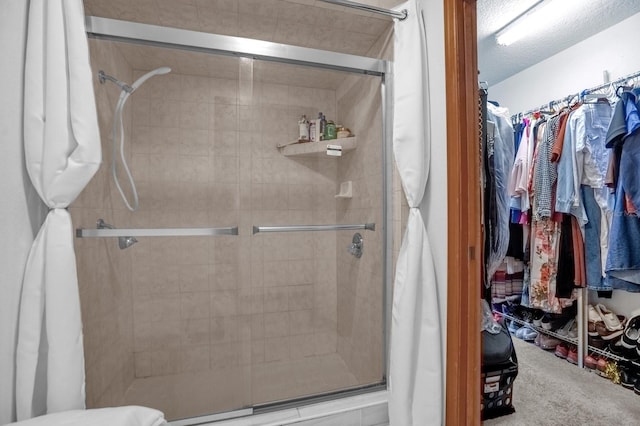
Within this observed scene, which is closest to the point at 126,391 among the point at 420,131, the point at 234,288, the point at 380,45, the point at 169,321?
the point at 169,321

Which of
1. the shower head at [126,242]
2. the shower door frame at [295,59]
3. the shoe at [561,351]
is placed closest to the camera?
the shower door frame at [295,59]

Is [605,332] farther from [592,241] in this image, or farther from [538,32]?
[538,32]

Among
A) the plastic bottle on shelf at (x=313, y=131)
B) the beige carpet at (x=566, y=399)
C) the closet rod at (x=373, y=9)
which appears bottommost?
the beige carpet at (x=566, y=399)

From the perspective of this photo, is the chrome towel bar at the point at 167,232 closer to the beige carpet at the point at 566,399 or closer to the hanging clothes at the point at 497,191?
the hanging clothes at the point at 497,191

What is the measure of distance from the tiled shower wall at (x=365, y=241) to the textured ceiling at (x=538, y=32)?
1.09 metres

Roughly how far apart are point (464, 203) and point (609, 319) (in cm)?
188

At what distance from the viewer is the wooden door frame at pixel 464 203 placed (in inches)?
45.2

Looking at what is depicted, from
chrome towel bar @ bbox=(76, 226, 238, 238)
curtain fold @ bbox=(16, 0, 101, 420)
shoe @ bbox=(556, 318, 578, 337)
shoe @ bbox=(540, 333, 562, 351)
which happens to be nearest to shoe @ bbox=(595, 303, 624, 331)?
shoe @ bbox=(556, 318, 578, 337)

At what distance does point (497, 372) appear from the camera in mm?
1544

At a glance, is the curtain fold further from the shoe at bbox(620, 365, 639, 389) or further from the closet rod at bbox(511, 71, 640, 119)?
the closet rod at bbox(511, 71, 640, 119)

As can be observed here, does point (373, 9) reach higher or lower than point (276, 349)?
higher

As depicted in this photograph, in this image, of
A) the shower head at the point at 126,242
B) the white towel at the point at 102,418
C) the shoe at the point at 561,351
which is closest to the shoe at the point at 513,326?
the shoe at the point at 561,351

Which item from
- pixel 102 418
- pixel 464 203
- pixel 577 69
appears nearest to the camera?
pixel 102 418

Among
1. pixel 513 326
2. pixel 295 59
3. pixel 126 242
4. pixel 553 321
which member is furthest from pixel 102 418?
pixel 513 326
